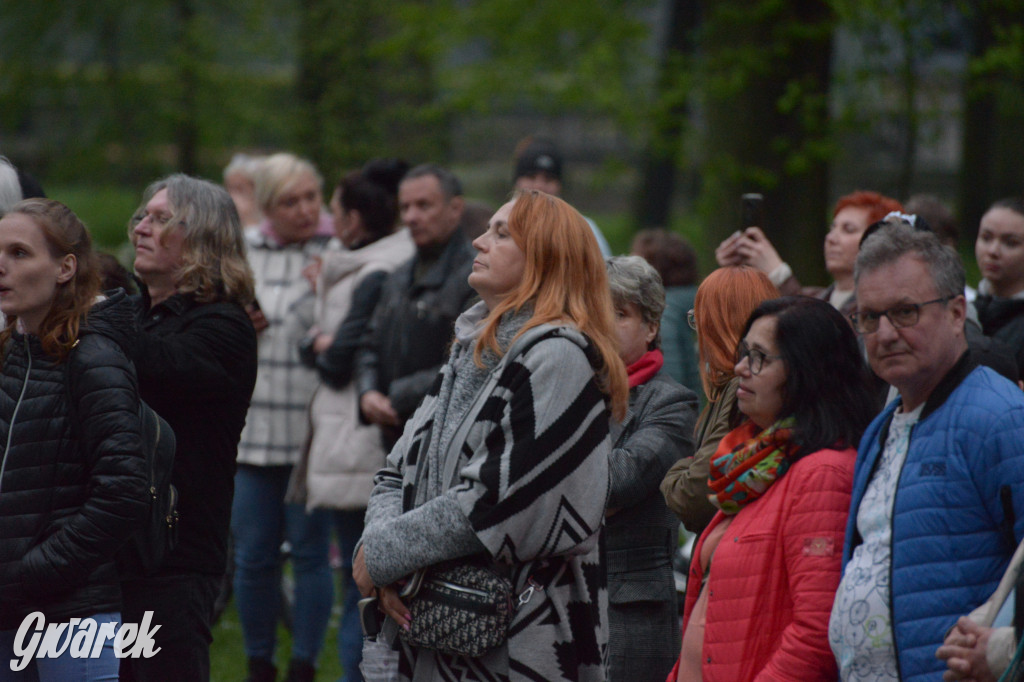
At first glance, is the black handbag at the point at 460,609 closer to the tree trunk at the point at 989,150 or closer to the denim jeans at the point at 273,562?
the denim jeans at the point at 273,562

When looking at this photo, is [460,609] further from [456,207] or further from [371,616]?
[456,207]

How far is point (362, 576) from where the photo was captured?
10.9 feet

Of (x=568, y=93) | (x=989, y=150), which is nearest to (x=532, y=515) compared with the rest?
(x=568, y=93)

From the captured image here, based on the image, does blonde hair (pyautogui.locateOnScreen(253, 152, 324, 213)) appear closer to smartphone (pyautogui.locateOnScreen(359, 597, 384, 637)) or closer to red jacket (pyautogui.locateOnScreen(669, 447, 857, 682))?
smartphone (pyautogui.locateOnScreen(359, 597, 384, 637))

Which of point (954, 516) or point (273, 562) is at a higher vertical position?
point (954, 516)

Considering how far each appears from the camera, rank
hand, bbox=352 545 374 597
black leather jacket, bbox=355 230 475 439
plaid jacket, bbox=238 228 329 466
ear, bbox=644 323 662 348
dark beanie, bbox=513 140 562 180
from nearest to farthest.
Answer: hand, bbox=352 545 374 597 → ear, bbox=644 323 662 348 → black leather jacket, bbox=355 230 475 439 → plaid jacket, bbox=238 228 329 466 → dark beanie, bbox=513 140 562 180

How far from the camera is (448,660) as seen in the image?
3191 millimetres

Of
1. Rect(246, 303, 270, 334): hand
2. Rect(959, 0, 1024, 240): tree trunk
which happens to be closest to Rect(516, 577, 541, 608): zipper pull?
Rect(246, 303, 270, 334): hand

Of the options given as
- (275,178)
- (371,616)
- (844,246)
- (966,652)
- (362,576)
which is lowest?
(371,616)

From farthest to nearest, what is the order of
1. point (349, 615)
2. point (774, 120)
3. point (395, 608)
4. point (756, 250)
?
point (774, 120) → point (349, 615) → point (756, 250) → point (395, 608)

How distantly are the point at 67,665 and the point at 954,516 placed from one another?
2.42 metres

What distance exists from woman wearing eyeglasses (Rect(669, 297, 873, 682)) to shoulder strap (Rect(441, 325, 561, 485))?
1.86 feet

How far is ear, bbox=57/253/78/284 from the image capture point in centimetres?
371

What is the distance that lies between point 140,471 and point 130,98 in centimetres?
1689
